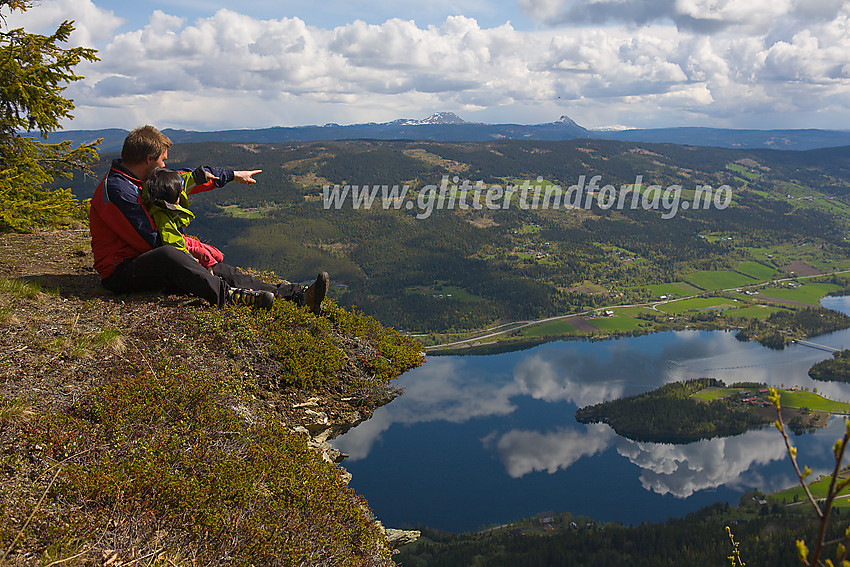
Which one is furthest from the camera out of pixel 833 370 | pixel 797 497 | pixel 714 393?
pixel 833 370

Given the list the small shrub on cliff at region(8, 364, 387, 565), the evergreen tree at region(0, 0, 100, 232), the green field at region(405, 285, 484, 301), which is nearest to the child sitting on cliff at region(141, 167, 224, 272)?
the small shrub on cliff at region(8, 364, 387, 565)

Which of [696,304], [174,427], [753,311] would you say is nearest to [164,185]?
[174,427]

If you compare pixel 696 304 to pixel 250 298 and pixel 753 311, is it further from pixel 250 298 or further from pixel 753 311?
pixel 250 298

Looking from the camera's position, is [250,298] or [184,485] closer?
[184,485]

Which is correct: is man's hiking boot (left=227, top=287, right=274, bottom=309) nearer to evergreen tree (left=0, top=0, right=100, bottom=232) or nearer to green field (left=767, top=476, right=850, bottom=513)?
evergreen tree (left=0, top=0, right=100, bottom=232)

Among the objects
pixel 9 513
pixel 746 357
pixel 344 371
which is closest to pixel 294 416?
pixel 344 371

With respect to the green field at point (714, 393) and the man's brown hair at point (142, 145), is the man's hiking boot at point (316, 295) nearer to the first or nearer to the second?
the man's brown hair at point (142, 145)

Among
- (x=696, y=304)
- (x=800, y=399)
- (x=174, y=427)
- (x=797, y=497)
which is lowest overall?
(x=797, y=497)
